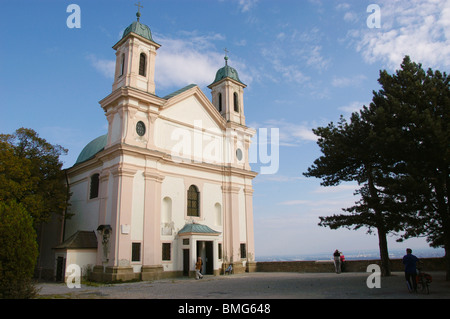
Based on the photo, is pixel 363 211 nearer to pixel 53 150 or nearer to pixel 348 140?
pixel 348 140

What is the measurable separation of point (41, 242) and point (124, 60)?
1898 centimetres

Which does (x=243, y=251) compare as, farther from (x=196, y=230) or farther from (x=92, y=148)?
(x=92, y=148)

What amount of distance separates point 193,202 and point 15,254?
56.6 ft

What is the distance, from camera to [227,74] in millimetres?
34594

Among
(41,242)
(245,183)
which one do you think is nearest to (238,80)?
(245,183)

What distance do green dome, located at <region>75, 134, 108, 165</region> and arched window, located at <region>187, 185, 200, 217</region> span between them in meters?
10.1

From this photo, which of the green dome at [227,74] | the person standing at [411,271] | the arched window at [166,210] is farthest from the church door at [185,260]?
the green dome at [227,74]

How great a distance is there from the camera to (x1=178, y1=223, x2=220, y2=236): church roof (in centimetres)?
2531

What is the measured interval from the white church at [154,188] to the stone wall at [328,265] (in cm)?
168

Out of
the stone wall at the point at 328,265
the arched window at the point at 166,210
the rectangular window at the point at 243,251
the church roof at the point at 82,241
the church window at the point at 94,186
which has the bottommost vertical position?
the stone wall at the point at 328,265

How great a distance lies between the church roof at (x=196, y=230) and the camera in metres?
25.3

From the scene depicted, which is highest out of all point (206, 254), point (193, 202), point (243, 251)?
A: point (193, 202)

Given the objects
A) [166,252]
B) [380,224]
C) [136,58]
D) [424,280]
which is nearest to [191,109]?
[136,58]

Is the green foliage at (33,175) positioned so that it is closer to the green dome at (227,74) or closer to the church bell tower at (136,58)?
the church bell tower at (136,58)
